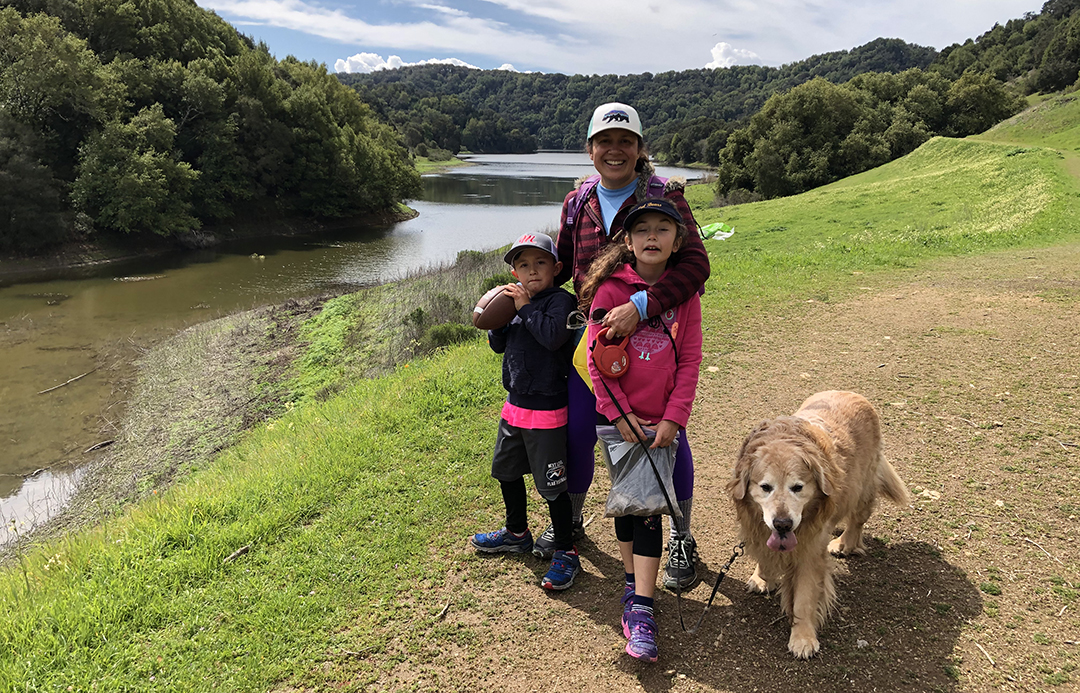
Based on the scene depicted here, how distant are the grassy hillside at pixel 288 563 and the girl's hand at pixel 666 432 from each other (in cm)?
156

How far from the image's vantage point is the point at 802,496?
2863mm

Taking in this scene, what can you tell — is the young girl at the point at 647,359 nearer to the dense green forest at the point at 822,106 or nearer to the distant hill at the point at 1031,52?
the dense green forest at the point at 822,106

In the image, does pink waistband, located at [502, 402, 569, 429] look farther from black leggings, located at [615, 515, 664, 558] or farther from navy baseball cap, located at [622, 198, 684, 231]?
navy baseball cap, located at [622, 198, 684, 231]

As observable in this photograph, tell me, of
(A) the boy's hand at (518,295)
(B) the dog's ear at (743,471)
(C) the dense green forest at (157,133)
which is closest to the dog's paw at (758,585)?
(B) the dog's ear at (743,471)

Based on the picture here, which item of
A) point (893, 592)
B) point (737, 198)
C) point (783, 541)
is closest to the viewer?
point (783, 541)

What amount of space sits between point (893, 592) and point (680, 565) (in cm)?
121

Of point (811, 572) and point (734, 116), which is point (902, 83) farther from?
point (734, 116)

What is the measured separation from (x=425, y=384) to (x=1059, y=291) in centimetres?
994

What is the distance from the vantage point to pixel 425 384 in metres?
7.12

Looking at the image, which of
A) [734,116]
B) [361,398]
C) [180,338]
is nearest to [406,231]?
[180,338]

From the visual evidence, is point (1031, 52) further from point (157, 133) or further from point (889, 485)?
point (889, 485)

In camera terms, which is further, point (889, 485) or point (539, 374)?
point (889, 485)

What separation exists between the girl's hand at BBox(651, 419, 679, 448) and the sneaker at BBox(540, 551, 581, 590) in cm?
116

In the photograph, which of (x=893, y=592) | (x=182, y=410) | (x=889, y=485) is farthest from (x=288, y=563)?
(x=182, y=410)
